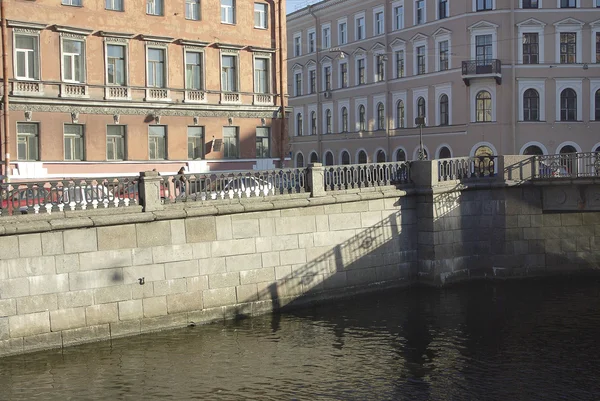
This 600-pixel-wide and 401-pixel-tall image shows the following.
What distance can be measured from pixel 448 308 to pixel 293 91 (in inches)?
1482

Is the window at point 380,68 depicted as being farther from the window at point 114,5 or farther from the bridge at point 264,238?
the bridge at point 264,238

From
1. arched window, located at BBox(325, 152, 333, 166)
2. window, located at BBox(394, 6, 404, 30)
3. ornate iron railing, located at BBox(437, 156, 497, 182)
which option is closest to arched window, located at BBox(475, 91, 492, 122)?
window, located at BBox(394, 6, 404, 30)

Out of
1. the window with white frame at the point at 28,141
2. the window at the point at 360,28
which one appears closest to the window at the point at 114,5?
the window with white frame at the point at 28,141

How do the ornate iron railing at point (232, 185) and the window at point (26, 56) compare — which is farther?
the window at point (26, 56)

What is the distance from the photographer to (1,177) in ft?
78.7

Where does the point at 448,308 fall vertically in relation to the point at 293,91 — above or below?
below

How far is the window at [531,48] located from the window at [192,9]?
17.5m

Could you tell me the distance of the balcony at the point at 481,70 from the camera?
1535 inches

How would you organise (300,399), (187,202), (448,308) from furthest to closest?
(448,308) < (187,202) < (300,399)

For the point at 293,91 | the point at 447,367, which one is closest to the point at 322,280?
the point at 447,367

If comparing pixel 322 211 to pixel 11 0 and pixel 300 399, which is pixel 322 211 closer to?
pixel 300 399

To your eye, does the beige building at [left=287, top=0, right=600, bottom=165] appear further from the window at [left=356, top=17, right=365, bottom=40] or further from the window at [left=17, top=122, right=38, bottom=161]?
the window at [left=17, top=122, right=38, bottom=161]

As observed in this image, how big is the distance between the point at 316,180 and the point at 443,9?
2359 centimetres

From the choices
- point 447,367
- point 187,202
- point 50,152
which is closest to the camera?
point 447,367
